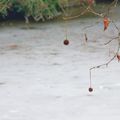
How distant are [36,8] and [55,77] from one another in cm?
323

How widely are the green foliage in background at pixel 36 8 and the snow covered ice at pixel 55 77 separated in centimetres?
54

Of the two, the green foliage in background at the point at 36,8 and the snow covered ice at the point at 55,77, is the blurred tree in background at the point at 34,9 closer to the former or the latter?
the green foliage in background at the point at 36,8

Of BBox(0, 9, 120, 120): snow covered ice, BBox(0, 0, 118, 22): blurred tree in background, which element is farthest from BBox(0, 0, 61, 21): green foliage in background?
BBox(0, 9, 120, 120): snow covered ice

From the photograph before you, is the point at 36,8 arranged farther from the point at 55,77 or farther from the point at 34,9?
the point at 55,77

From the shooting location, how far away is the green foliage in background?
764cm

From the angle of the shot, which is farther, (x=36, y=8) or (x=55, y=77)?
(x=36, y=8)

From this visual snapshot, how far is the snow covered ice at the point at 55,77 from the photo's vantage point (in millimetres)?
3582

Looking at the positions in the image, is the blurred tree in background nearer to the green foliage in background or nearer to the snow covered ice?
the green foliage in background

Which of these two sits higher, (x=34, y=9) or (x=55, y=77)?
(x=34, y=9)

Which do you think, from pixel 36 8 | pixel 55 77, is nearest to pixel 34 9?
pixel 36 8

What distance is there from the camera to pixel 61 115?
137 inches

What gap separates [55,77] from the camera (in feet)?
15.1

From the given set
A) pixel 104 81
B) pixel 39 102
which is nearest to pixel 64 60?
pixel 104 81

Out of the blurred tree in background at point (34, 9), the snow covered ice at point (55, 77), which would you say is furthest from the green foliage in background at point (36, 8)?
the snow covered ice at point (55, 77)
